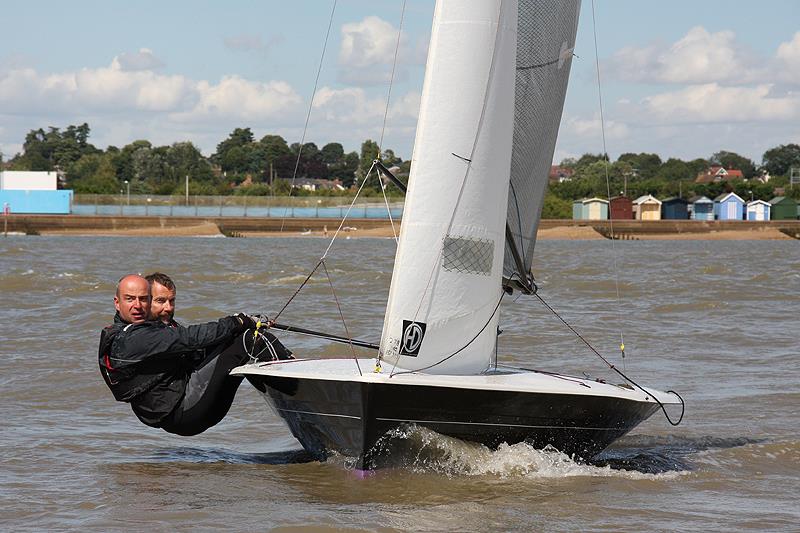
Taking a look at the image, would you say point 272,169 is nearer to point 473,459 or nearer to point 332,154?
point 332,154

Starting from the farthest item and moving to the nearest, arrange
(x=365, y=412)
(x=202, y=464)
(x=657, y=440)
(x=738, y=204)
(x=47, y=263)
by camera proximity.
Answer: (x=738, y=204)
(x=47, y=263)
(x=657, y=440)
(x=202, y=464)
(x=365, y=412)

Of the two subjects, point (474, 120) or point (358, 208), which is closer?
point (474, 120)

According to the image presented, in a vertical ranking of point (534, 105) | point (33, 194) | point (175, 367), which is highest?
point (534, 105)

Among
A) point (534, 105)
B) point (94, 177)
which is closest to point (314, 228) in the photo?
point (94, 177)

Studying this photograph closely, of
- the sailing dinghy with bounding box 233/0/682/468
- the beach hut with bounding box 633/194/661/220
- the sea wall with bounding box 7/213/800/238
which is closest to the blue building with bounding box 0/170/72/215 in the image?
the sea wall with bounding box 7/213/800/238

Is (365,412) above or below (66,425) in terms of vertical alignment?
above

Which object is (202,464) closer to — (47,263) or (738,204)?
(47,263)

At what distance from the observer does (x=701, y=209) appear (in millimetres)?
95688

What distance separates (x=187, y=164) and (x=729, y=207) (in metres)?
55.3

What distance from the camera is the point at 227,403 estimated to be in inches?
270

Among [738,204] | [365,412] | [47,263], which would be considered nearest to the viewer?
[365,412]

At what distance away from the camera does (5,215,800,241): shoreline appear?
73062 millimetres

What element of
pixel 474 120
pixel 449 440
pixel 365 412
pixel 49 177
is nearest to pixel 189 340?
pixel 365 412

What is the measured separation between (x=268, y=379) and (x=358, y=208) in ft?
242
